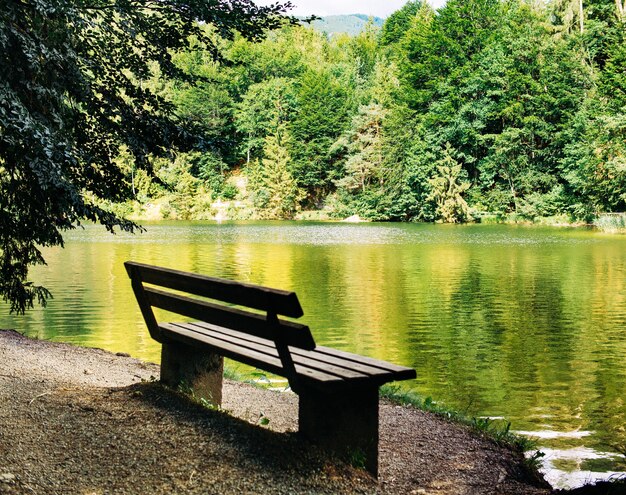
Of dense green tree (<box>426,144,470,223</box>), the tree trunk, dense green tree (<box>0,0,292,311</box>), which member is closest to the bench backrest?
dense green tree (<box>0,0,292,311</box>)

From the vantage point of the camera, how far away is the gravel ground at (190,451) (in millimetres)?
3859

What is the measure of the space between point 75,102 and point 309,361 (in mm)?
3725

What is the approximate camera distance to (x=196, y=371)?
5676 mm

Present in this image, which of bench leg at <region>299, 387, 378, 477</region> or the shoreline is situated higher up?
bench leg at <region>299, 387, 378, 477</region>

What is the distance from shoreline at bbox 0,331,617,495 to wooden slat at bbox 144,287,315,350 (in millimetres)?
625

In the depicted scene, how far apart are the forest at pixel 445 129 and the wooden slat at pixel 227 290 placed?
120ft

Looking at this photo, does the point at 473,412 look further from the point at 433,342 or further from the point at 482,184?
the point at 482,184

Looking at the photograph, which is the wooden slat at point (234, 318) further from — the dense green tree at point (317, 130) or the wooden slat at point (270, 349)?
the dense green tree at point (317, 130)

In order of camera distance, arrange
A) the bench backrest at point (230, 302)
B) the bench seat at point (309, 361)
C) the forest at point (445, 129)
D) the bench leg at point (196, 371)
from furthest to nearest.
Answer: the forest at point (445, 129) < the bench leg at point (196, 371) < the bench seat at point (309, 361) < the bench backrest at point (230, 302)

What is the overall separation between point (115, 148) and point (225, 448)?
372 cm

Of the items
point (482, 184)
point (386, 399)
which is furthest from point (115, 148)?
point (482, 184)

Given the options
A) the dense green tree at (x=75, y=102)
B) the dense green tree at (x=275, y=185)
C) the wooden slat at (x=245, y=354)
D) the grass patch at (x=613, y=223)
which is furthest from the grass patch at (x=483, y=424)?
the dense green tree at (x=275, y=185)

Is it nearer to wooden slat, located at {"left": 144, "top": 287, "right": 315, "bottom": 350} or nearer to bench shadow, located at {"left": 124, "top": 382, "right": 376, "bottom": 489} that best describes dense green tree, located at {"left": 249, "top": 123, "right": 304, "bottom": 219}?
wooden slat, located at {"left": 144, "top": 287, "right": 315, "bottom": 350}

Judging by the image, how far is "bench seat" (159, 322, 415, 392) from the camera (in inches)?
163
